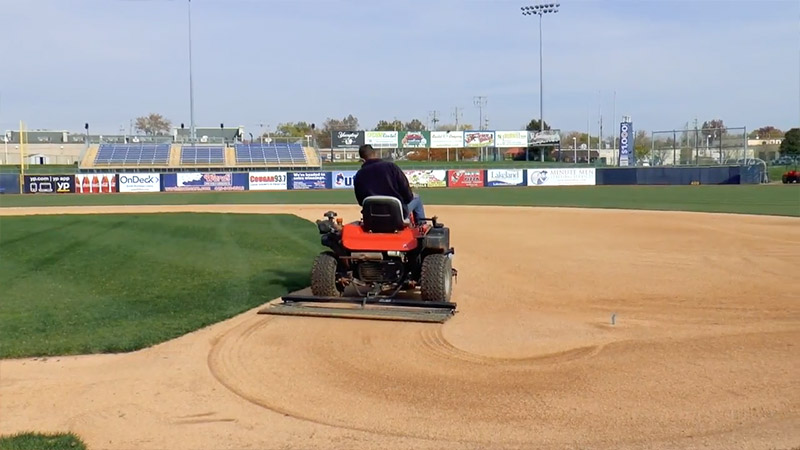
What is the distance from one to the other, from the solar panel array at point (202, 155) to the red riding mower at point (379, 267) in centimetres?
5882

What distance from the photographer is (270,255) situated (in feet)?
45.5

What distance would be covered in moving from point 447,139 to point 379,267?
2778 inches

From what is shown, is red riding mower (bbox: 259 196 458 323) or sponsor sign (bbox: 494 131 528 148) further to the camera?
sponsor sign (bbox: 494 131 528 148)

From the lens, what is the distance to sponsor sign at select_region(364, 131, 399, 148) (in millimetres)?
76688

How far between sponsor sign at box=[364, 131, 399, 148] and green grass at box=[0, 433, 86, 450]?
7265cm

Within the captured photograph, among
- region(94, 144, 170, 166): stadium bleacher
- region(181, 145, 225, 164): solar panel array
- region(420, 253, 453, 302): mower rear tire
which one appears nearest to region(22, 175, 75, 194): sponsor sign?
region(94, 144, 170, 166): stadium bleacher

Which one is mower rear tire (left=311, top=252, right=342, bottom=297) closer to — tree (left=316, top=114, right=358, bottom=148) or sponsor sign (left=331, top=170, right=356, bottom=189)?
sponsor sign (left=331, top=170, right=356, bottom=189)

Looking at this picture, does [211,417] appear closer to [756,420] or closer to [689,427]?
[689,427]

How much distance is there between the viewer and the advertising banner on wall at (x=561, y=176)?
188 ft

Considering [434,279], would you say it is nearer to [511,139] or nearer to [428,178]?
[428,178]

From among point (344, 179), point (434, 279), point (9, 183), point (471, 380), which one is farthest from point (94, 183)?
point (471, 380)

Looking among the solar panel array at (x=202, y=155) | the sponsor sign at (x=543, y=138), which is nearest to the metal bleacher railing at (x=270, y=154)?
the solar panel array at (x=202, y=155)

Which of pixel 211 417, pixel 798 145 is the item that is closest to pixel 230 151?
pixel 211 417

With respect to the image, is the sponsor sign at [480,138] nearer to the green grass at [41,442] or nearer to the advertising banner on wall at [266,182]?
the advertising banner on wall at [266,182]
